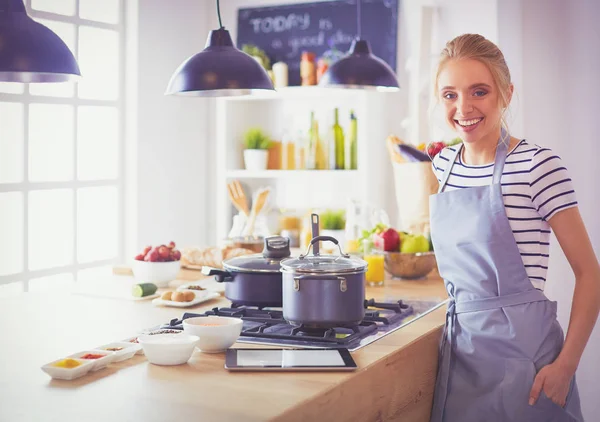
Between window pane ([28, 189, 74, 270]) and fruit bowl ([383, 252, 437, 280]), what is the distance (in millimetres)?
2293

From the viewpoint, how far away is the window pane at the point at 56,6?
14.8 ft

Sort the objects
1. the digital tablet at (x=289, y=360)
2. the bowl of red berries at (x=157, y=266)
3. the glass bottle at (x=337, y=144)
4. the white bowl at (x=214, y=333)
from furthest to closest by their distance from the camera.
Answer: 1. the glass bottle at (x=337, y=144)
2. the bowl of red berries at (x=157, y=266)
3. the white bowl at (x=214, y=333)
4. the digital tablet at (x=289, y=360)

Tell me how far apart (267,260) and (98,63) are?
2992 millimetres

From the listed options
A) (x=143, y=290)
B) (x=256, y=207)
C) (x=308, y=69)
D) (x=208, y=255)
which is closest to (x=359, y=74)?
(x=256, y=207)

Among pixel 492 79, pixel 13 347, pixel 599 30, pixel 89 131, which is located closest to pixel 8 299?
pixel 13 347

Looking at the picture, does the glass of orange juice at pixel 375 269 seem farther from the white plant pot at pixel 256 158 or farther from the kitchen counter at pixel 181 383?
the white plant pot at pixel 256 158

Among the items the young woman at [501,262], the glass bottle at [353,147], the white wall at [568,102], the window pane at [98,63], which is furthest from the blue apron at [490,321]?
the window pane at [98,63]

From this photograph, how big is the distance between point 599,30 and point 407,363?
222 centimetres

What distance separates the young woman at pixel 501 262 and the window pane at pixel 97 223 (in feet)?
10.3

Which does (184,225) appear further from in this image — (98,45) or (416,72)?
(416,72)

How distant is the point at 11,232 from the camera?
4445mm

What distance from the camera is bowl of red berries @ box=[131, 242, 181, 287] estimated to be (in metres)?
2.99

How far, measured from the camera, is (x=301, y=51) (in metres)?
5.31

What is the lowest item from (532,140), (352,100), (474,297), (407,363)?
(407,363)
